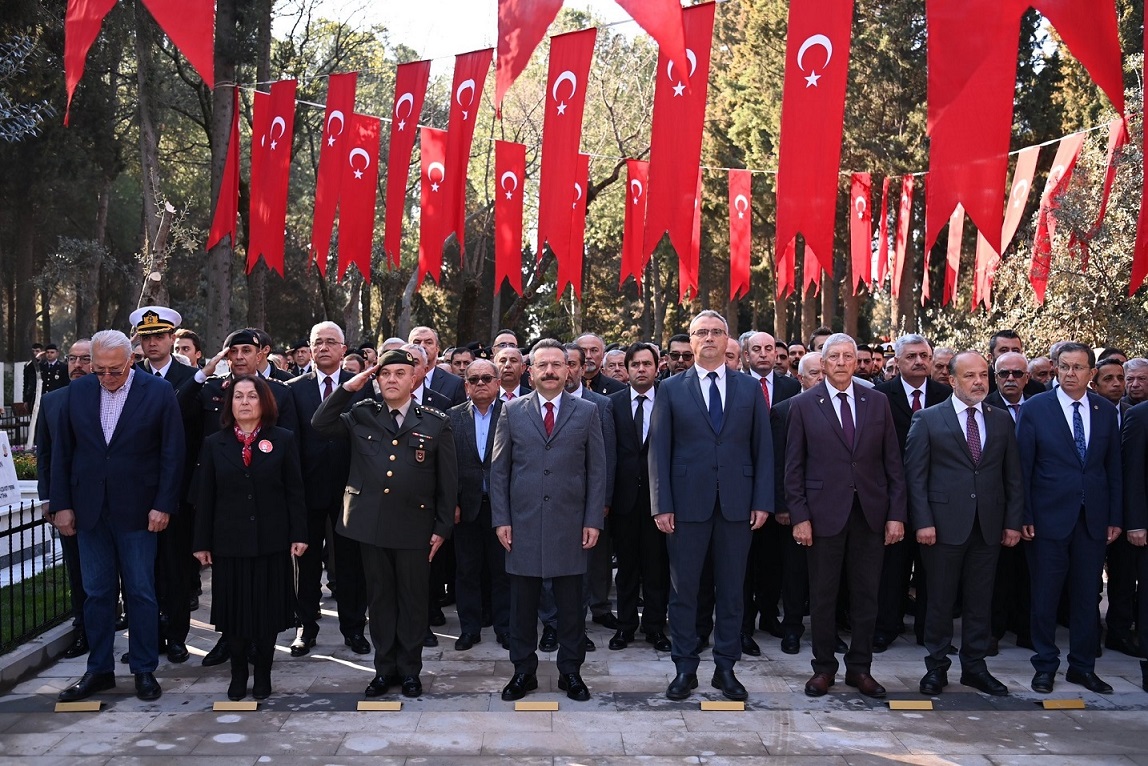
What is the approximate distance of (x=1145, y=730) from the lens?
5.11m

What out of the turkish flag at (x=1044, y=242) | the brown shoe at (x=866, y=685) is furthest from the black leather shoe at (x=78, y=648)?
the turkish flag at (x=1044, y=242)

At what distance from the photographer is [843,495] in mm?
5703

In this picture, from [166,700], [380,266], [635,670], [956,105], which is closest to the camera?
[166,700]

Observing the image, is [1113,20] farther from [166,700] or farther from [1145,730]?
[166,700]

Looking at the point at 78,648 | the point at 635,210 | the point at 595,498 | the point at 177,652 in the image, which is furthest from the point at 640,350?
the point at 635,210

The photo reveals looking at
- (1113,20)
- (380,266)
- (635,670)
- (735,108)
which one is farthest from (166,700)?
(735,108)

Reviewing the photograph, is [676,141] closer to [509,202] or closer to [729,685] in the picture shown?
[509,202]

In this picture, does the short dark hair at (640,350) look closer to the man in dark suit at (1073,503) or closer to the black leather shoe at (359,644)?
the man in dark suit at (1073,503)

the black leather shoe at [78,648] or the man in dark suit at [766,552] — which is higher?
the man in dark suit at [766,552]

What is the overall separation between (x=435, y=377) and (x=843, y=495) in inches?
137

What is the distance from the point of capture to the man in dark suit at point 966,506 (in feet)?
18.8

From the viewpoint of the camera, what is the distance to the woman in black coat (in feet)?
18.0

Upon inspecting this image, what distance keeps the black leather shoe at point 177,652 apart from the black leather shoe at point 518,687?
2.17 metres

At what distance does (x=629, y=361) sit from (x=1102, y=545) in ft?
10.1
